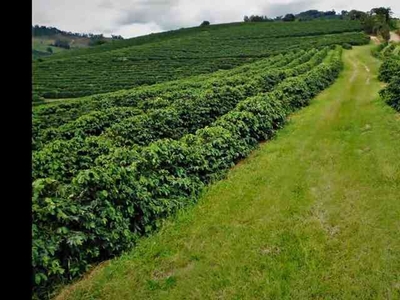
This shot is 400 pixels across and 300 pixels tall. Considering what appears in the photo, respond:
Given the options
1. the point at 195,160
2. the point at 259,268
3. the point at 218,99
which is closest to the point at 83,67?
the point at 218,99

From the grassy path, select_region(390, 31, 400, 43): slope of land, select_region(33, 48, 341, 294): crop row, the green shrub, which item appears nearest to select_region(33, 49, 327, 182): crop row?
select_region(33, 48, 341, 294): crop row

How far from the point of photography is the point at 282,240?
9.62 metres

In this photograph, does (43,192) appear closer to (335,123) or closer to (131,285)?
(131,285)

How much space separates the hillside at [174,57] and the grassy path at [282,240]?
54712mm

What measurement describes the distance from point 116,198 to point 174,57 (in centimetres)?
9004

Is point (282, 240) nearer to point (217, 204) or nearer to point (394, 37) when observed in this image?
point (217, 204)

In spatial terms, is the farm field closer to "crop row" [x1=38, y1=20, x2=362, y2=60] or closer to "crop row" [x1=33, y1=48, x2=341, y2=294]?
"crop row" [x1=33, y1=48, x2=341, y2=294]

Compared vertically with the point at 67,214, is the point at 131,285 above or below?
below

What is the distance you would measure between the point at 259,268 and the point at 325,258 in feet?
4.71

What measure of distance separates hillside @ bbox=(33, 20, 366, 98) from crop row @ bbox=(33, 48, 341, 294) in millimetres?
53786

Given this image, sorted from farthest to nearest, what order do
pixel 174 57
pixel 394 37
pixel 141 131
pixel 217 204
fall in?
pixel 174 57 < pixel 394 37 < pixel 141 131 < pixel 217 204

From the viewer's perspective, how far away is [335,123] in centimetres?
2314

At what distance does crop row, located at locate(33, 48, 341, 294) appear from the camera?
812cm

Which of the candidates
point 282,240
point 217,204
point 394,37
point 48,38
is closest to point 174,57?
point 394,37
